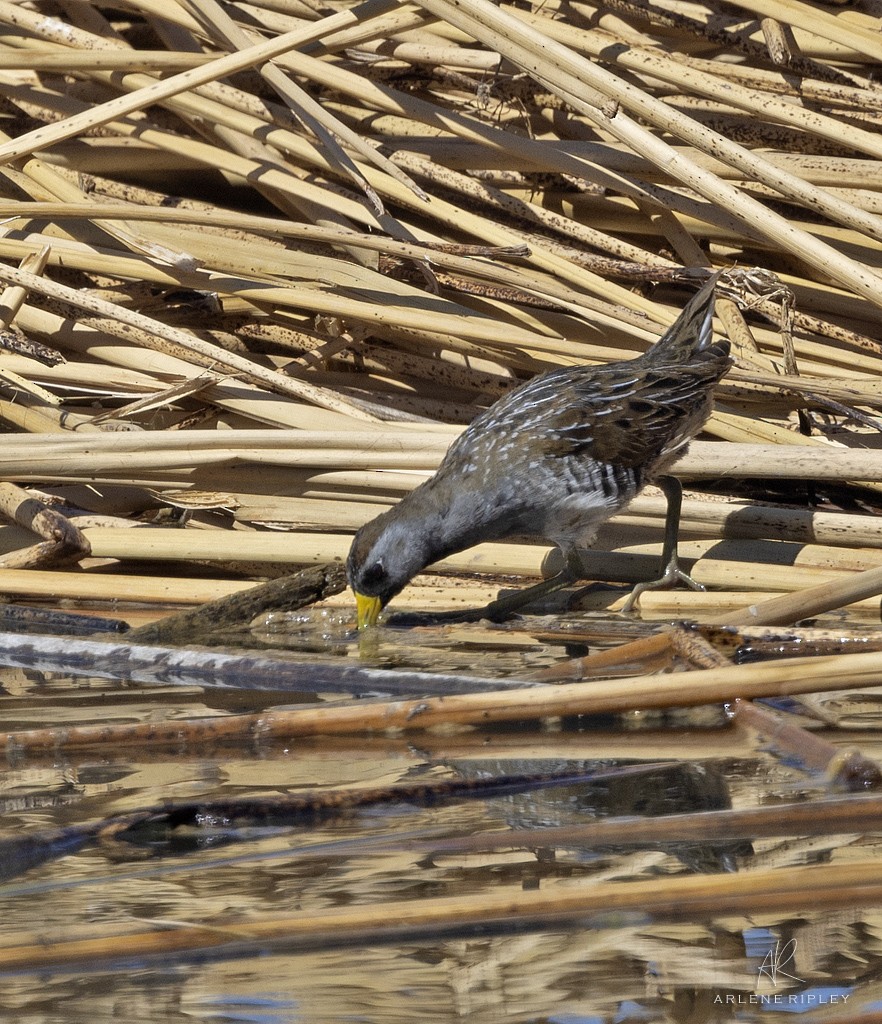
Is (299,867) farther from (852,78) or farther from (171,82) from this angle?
(852,78)

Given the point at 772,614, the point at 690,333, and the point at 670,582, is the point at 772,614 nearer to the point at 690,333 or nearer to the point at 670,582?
the point at 670,582

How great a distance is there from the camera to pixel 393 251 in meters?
4.92

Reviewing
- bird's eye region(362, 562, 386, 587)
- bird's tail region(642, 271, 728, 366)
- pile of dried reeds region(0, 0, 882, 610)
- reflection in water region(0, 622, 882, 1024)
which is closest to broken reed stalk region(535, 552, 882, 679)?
reflection in water region(0, 622, 882, 1024)

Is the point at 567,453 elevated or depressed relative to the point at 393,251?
depressed

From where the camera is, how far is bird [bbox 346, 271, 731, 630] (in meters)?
4.29

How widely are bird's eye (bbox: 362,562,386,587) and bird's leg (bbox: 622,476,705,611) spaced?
810 mm

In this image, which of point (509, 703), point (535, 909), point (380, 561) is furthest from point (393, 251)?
point (535, 909)

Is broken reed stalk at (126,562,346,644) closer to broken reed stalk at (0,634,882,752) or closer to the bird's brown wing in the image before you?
the bird's brown wing

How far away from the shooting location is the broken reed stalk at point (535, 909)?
1.85 m

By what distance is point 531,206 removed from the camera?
554 cm

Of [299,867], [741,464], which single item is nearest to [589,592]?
[741,464]
